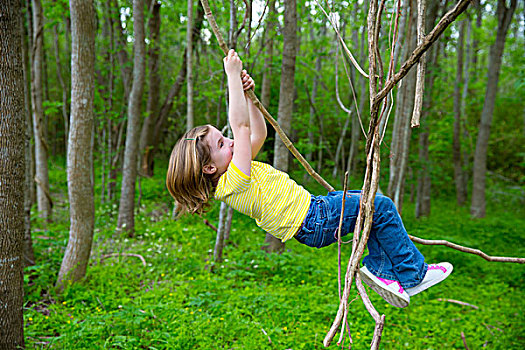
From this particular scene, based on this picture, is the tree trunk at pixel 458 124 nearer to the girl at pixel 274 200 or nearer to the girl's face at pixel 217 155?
the girl at pixel 274 200

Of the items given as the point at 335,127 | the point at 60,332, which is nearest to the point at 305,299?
the point at 60,332

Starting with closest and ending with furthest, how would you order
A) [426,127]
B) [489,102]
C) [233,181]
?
[233,181] → [426,127] → [489,102]

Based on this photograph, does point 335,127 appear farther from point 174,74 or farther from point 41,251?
point 41,251

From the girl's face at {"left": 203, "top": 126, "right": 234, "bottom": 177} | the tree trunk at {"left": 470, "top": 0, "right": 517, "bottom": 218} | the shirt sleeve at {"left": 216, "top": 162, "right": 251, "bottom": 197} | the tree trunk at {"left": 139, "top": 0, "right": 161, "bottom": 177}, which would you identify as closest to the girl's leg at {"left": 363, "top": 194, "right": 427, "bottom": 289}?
the shirt sleeve at {"left": 216, "top": 162, "right": 251, "bottom": 197}

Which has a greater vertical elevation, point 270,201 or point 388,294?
point 270,201

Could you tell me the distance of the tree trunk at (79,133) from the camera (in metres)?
3.66

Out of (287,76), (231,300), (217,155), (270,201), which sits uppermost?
(287,76)

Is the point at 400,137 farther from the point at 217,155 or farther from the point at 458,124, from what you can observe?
the point at 458,124

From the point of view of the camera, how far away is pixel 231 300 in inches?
149

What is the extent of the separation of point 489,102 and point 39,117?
801 cm

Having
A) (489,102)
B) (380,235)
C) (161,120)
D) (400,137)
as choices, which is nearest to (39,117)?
(161,120)

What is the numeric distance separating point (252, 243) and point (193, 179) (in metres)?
3.63

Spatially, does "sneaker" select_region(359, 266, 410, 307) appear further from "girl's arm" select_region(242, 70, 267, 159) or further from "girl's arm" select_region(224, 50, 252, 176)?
"girl's arm" select_region(242, 70, 267, 159)

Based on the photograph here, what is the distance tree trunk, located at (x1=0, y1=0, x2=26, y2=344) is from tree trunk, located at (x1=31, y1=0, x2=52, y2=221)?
3106 millimetres
